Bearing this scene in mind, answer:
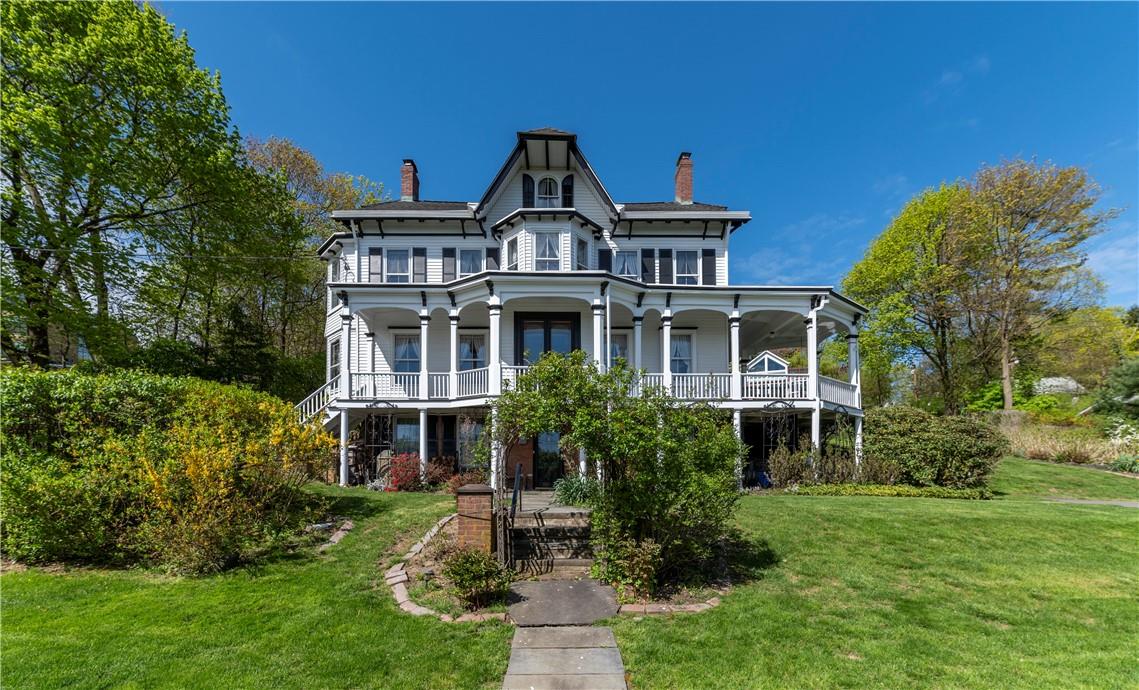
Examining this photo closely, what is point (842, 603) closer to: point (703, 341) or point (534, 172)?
point (703, 341)

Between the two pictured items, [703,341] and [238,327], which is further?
[238,327]

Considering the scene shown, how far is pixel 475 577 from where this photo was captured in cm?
600

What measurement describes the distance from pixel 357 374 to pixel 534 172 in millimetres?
9897

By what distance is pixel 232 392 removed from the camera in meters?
9.12

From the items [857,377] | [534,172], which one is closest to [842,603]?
[857,377]

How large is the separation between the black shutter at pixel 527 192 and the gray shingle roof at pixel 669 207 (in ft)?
13.3

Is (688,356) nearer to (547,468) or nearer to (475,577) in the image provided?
(547,468)

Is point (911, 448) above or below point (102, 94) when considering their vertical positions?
below

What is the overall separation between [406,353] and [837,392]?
51.2 feet

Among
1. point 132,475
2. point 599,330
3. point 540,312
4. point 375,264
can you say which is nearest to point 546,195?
point 540,312

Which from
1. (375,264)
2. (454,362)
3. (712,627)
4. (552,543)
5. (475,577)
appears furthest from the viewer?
(375,264)

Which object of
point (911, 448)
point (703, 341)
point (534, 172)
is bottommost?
point (911, 448)

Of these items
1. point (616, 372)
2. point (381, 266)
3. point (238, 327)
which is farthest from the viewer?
point (238, 327)

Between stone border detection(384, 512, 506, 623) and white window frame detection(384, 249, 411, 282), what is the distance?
11.6m
